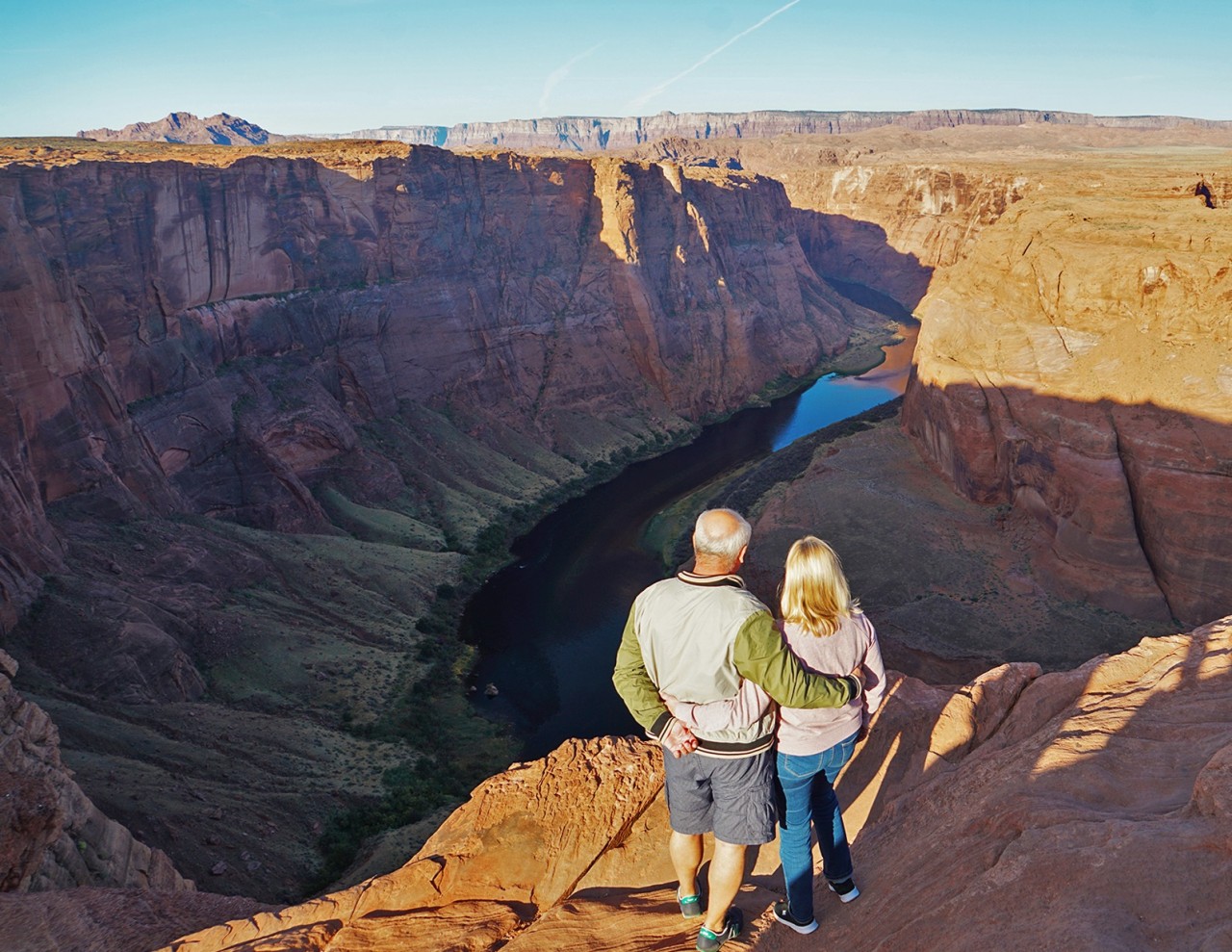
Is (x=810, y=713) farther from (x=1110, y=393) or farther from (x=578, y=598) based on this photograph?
(x=578, y=598)

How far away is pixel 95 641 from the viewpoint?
25234 millimetres

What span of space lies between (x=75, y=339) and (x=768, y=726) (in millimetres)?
33776

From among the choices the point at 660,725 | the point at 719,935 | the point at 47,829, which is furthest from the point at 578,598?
the point at 660,725

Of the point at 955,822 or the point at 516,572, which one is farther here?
the point at 516,572

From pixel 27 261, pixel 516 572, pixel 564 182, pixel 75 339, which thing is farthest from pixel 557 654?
pixel 564 182

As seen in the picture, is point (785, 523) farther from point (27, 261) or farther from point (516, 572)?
point (27, 261)

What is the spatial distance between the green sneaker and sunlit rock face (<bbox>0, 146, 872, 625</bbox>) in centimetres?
2515

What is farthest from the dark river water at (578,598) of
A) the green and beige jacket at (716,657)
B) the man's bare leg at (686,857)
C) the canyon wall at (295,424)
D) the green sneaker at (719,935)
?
the green and beige jacket at (716,657)

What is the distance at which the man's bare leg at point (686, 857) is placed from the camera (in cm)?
660

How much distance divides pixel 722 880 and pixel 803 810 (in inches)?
30.2

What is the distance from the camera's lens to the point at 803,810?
6.30 meters

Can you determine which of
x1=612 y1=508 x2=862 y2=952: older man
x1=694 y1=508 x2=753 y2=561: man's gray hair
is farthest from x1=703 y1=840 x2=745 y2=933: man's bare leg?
x1=694 y1=508 x2=753 y2=561: man's gray hair

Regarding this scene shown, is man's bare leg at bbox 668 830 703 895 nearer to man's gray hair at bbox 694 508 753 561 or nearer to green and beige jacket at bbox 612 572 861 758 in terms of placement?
green and beige jacket at bbox 612 572 861 758

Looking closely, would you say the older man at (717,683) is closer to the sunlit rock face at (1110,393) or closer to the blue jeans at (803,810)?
the blue jeans at (803,810)
